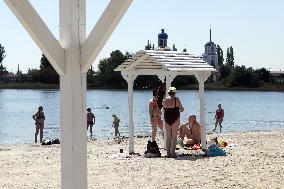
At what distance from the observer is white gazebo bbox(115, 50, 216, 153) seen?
1115cm

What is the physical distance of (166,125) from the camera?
10445 millimetres

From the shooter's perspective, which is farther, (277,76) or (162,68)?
(277,76)

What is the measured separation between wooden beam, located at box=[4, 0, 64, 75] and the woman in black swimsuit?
21.5 ft

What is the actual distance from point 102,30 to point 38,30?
1.46 feet

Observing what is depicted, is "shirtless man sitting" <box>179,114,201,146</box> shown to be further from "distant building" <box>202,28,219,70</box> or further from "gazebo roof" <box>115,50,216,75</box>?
"distant building" <box>202,28,219,70</box>

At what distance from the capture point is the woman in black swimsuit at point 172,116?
10.4 meters

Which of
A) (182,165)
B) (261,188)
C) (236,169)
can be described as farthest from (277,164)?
(261,188)

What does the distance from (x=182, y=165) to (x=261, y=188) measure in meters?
2.40

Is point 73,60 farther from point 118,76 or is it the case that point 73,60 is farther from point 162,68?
point 118,76

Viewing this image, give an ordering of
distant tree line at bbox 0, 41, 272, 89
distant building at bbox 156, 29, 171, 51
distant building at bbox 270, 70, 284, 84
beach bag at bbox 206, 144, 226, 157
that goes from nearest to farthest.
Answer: beach bag at bbox 206, 144, 226, 157 < distant building at bbox 156, 29, 171, 51 < distant tree line at bbox 0, 41, 272, 89 < distant building at bbox 270, 70, 284, 84

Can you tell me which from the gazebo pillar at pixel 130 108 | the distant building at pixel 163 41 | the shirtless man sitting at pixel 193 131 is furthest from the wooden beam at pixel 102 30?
the distant building at pixel 163 41

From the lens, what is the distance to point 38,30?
149 inches

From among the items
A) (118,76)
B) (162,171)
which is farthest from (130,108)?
(118,76)

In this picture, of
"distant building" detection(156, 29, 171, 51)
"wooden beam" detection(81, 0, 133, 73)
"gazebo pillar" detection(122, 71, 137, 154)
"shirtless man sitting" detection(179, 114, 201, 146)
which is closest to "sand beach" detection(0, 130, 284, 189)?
"gazebo pillar" detection(122, 71, 137, 154)
